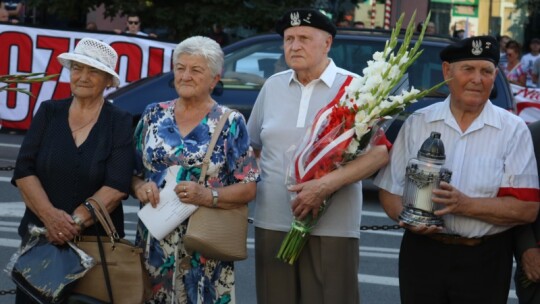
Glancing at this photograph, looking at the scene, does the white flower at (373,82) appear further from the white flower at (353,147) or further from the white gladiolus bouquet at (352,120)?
the white flower at (353,147)

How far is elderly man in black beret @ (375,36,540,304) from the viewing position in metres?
5.02

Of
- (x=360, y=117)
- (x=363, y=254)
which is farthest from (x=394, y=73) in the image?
(x=363, y=254)

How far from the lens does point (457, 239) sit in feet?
16.7

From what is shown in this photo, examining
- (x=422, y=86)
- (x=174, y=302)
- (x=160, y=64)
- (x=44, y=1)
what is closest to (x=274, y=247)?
(x=174, y=302)

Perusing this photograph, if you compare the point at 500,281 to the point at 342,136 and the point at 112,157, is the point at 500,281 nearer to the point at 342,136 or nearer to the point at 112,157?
the point at 342,136

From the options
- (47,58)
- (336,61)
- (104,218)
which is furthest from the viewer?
(47,58)

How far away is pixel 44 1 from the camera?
2112cm

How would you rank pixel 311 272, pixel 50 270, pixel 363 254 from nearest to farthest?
pixel 50 270, pixel 311 272, pixel 363 254

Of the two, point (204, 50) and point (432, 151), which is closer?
point (432, 151)

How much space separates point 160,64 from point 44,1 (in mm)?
5946

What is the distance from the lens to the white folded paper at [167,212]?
524cm

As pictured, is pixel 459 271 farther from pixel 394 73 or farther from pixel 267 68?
pixel 267 68

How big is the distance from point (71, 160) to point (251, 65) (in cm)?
763

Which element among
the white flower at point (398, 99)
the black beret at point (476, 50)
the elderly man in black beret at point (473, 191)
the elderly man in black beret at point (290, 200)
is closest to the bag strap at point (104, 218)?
the elderly man in black beret at point (290, 200)
